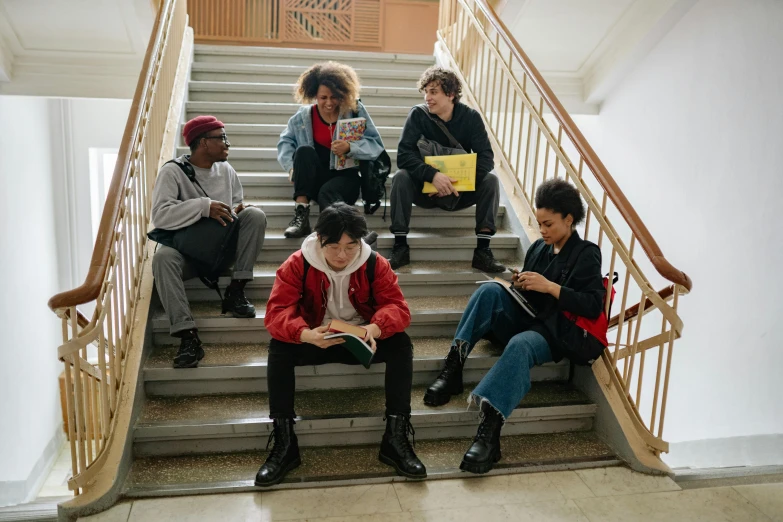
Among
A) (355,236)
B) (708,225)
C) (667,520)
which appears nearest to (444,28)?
(708,225)

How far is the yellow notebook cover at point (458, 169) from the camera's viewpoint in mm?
3197

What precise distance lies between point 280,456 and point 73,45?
11.5 ft

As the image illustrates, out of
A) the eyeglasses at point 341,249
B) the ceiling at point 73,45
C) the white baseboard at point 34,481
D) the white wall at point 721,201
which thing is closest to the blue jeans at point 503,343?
the eyeglasses at point 341,249

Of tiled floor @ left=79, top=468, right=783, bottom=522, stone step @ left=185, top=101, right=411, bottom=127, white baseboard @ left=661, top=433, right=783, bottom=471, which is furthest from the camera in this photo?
stone step @ left=185, top=101, right=411, bottom=127

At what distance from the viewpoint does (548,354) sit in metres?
2.46

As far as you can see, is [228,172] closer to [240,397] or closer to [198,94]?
[240,397]

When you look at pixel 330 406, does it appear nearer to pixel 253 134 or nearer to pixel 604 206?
pixel 604 206

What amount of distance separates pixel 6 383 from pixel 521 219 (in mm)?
3834

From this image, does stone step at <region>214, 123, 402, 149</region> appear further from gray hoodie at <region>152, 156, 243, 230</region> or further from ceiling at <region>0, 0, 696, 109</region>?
gray hoodie at <region>152, 156, 243, 230</region>

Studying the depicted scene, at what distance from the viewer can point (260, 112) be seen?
429 centimetres

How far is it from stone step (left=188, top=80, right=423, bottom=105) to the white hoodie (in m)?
2.45

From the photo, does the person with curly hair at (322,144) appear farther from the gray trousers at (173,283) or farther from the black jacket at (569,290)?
the black jacket at (569,290)

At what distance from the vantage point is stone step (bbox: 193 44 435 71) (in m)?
4.79

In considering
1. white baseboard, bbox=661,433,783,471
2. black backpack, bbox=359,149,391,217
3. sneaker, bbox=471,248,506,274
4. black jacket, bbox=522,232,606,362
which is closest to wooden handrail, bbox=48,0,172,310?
black backpack, bbox=359,149,391,217
